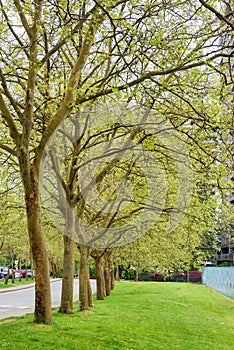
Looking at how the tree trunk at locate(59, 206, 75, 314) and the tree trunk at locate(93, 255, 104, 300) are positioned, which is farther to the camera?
the tree trunk at locate(93, 255, 104, 300)

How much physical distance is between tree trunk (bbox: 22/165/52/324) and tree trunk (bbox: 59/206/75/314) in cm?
418

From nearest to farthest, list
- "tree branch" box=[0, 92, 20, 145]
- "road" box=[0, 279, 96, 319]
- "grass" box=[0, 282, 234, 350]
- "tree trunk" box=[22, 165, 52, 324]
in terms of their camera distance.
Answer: "grass" box=[0, 282, 234, 350], "tree branch" box=[0, 92, 20, 145], "tree trunk" box=[22, 165, 52, 324], "road" box=[0, 279, 96, 319]

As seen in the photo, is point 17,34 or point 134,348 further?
point 17,34

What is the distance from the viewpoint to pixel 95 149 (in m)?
16.5

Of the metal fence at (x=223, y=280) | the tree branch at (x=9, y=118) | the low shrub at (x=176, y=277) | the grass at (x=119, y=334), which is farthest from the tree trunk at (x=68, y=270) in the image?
the low shrub at (x=176, y=277)

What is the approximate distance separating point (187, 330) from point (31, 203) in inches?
283

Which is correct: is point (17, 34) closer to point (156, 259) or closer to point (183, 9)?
point (183, 9)

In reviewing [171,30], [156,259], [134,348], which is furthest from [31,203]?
[156,259]

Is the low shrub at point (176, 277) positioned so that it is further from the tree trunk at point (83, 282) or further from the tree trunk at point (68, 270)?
the tree trunk at point (68, 270)

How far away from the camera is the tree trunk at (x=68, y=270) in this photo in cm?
1520

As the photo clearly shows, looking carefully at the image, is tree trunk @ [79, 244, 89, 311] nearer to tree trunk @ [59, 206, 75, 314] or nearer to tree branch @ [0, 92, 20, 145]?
tree trunk @ [59, 206, 75, 314]

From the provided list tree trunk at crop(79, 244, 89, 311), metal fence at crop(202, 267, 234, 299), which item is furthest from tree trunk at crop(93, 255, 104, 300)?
metal fence at crop(202, 267, 234, 299)

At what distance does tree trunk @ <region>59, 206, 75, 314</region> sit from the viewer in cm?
1520

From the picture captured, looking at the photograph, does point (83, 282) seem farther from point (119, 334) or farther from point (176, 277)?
point (176, 277)
